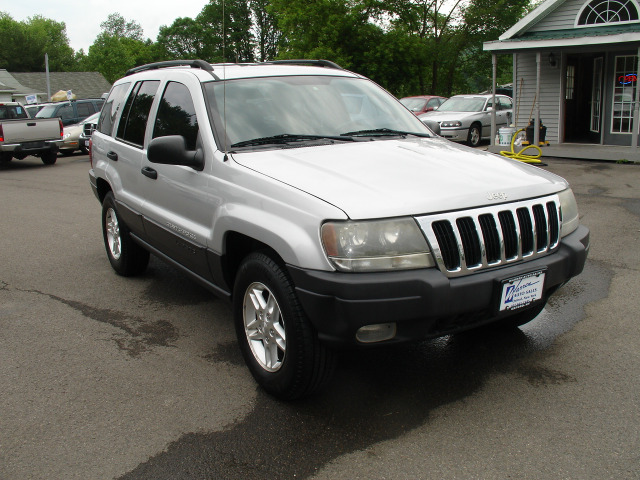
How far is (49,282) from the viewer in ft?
19.7

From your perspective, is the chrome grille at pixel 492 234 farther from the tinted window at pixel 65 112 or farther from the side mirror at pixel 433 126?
the tinted window at pixel 65 112

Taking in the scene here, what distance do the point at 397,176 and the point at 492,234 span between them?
1.89ft

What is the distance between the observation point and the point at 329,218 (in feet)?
9.67

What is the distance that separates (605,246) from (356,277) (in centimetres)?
480

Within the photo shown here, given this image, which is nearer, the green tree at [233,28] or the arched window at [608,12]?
the arched window at [608,12]

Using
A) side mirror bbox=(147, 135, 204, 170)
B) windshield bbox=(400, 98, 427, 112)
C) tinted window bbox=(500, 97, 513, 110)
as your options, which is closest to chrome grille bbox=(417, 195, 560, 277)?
side mirror bbox=(147, 135, 204, 170)

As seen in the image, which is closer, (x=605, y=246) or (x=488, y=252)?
(x=488, y=252)

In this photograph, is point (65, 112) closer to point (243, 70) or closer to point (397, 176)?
point (243, 70)

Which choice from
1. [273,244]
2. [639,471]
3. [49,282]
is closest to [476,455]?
[639,471]

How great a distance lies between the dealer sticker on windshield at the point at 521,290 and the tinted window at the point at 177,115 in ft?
7.14

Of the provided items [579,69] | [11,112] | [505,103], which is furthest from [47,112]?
[579,69]

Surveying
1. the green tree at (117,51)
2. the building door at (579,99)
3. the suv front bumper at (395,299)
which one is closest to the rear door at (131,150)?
the suv front bumper at (395,299)

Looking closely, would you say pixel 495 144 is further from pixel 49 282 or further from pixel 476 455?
pixel 476 455

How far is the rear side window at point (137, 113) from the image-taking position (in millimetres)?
4975
